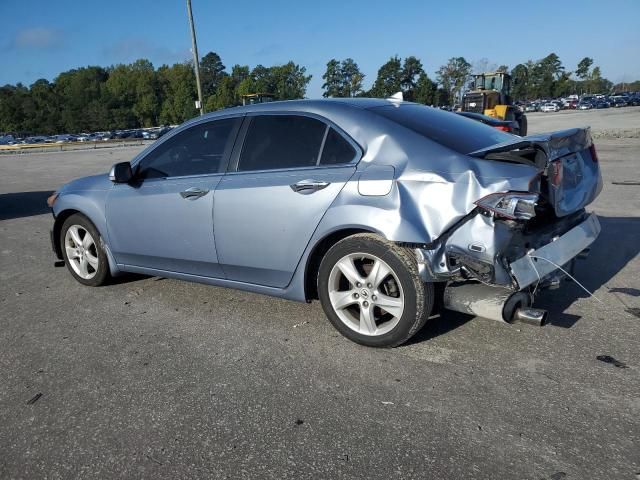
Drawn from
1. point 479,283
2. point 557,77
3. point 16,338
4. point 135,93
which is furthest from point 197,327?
point 557,77

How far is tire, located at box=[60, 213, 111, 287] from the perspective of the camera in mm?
4945

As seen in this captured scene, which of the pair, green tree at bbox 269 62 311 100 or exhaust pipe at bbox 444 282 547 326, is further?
green tree at bbox 269 62 311 100

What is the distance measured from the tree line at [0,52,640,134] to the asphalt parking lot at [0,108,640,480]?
304 feet

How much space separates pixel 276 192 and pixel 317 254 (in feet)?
1.73

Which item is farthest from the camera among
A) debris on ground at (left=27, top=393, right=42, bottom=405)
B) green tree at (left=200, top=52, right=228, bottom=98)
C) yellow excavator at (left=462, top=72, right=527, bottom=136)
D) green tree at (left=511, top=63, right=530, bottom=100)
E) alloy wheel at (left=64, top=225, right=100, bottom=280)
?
green tree at (left=200, top=52, right=228, bottom=98)

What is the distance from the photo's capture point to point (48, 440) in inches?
105

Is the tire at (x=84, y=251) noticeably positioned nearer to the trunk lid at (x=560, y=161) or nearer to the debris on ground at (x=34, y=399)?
the debris on ground at (x=34, y=399)

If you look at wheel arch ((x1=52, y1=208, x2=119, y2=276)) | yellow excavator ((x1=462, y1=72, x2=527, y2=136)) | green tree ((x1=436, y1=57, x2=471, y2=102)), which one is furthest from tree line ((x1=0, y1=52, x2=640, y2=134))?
wheel arch ((x1=52, y1=208, x2=119, y2=276))

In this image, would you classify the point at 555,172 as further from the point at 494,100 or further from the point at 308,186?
the point at 494,100

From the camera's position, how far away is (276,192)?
3.68 meters

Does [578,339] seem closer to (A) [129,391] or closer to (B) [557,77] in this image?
(A) [129,391]

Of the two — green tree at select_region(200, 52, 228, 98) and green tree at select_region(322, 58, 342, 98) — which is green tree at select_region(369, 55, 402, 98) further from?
green tree at select_region(200, 52, 228, 98)

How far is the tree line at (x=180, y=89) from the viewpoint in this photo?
104 m

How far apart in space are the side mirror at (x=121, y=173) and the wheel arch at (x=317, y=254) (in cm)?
191
